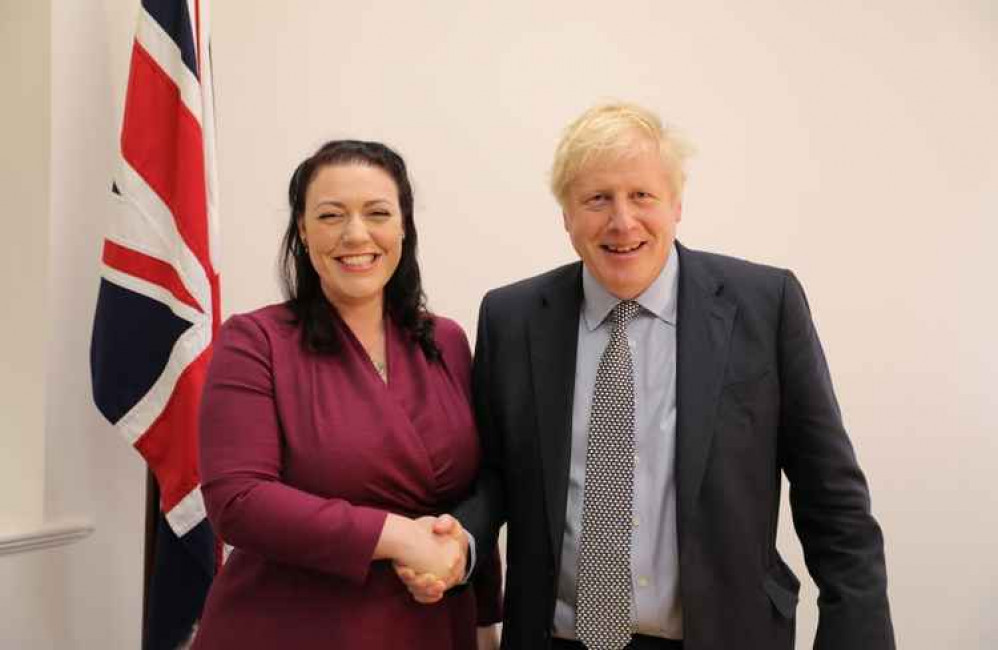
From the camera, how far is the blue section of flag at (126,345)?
2209 millimetres

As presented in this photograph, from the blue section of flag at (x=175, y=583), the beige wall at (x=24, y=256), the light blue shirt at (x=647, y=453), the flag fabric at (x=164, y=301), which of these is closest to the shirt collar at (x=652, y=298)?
the light blue shirt at (x=647, y=453)

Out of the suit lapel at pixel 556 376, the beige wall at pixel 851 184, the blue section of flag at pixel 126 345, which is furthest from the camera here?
the beige wall at pixel 851 184

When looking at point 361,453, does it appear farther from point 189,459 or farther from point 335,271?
point 189,459

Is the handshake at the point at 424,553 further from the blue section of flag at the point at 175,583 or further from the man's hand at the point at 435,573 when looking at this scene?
the blue section of flag at the point at 175,583

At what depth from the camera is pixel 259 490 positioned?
4.63ft

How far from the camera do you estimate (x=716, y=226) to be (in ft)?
9.62

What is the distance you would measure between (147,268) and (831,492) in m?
1.72

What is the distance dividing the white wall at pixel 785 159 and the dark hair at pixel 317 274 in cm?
99

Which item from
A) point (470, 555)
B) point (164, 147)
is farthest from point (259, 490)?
point (164, 147)

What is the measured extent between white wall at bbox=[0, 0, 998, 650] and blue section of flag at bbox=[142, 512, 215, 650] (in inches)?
30.7

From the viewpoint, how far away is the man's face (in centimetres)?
152

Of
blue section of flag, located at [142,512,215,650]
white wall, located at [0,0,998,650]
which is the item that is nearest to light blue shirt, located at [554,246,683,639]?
blue section of flag, located at [142,512,215,650]

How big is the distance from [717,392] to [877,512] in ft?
5.96

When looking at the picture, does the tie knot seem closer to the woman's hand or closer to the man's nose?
the man's nose
